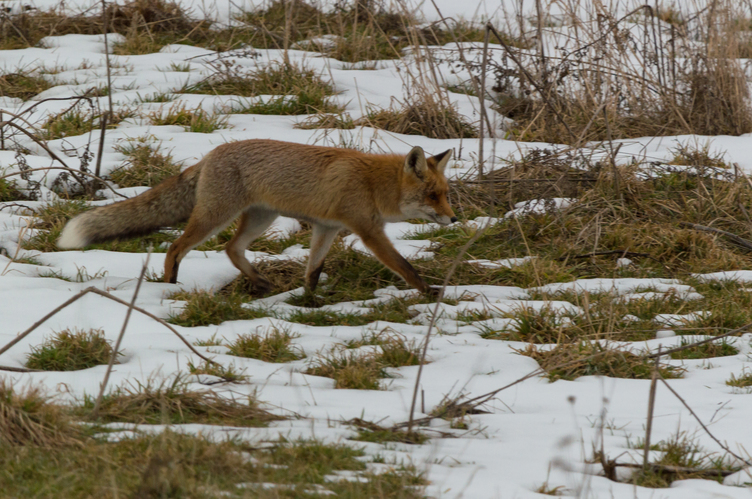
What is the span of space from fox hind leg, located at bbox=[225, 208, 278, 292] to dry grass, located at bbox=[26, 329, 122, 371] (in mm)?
1601

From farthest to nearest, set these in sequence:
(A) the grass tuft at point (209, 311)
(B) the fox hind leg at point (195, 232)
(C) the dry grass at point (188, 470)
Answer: (B) the fox hind leg at point (195, 232) → (A) the grass tuft at point (209, 311) → (C) the dry grass at point (188, 470)

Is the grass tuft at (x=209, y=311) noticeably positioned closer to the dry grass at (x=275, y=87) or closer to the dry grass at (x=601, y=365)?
the dry grass at (x=601, y=365)

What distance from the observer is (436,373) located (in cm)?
388

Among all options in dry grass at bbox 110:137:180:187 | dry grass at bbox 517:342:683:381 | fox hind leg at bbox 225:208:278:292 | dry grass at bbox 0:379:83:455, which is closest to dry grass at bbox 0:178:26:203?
dry grass at bbox 110:137:180:187

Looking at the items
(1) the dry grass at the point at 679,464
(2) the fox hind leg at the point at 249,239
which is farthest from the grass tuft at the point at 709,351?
(2) the fox hind leg at the point at 249,239

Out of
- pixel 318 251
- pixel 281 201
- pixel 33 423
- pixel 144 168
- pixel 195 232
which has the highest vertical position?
pixel 144 168

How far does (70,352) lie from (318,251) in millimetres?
2137

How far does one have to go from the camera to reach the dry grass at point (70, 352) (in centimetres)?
378

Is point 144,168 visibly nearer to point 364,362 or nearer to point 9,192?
point 9,192

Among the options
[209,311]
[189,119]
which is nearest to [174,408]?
[209,311]

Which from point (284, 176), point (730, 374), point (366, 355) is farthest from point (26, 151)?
point (730, 374)

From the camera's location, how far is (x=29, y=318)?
4324mm

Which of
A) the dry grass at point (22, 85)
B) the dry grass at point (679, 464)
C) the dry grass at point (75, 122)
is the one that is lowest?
the dry grass at point (679, 464)

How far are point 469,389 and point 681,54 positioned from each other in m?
6.52
